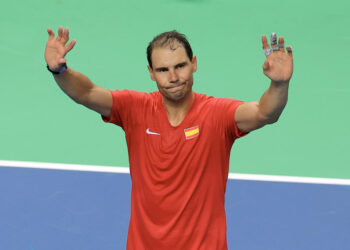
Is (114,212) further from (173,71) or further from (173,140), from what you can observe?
(173,71)

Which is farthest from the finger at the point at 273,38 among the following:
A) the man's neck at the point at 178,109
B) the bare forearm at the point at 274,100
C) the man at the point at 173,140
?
the man's neck at the point at 178,109

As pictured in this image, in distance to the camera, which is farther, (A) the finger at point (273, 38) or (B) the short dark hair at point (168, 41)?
(B) the short dark hair at point (168, 41)

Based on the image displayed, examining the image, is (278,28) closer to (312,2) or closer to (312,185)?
(312,2)

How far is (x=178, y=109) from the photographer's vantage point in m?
3.99

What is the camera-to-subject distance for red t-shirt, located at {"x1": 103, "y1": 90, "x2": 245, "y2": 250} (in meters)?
3.89

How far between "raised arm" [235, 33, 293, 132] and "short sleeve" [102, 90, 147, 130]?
820mm

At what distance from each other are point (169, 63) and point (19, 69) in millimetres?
6523

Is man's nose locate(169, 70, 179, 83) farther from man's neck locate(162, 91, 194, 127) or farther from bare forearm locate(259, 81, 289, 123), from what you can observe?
bare forearm locate(259, 81, 289, 123)

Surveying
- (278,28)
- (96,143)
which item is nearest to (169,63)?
(96,143)

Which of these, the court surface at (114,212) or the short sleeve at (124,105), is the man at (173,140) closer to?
the short sleeve at (124,105)

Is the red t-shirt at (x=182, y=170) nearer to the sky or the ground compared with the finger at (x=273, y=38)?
nearer to the ground

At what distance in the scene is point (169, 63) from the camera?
12.6 feet

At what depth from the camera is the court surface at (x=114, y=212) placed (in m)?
6.19

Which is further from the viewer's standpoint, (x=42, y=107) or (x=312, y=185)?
(x=42, y=107)
